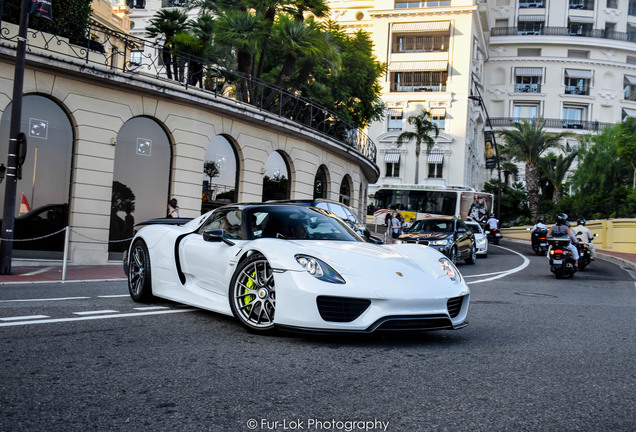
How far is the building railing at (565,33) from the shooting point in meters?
76.2

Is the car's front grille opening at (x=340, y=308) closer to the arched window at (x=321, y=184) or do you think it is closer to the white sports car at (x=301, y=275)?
the white sports car at (x=301, y=275)

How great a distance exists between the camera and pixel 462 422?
10.6ft

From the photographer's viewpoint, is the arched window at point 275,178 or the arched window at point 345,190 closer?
the arched window at point 275,178

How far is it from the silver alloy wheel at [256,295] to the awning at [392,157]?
60.6 meters

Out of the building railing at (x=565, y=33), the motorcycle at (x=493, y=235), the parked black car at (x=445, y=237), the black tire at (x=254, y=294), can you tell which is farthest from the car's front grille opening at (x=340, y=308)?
the building railing at (x=565, y=33)

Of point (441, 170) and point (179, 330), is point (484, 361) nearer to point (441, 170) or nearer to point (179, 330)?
point (179, 330)

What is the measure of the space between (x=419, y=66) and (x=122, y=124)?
5080cm

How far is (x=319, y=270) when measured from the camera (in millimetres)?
5250

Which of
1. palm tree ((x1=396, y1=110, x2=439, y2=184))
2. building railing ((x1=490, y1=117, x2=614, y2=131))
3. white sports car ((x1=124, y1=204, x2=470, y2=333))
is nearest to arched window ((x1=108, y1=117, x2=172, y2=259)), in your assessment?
white sports car ((x1=124, y1=204, x2=470, y2=333))

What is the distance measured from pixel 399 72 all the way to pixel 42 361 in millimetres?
63823

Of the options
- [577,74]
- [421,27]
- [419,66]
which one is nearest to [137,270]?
[419,66]

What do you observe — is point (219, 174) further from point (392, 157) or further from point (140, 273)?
point (392, 157)

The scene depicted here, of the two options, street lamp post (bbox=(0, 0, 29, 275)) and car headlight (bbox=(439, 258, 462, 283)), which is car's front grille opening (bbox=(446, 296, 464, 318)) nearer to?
car headlight (bbox=(439, 258, 462, 283))

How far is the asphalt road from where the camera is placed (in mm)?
3223
